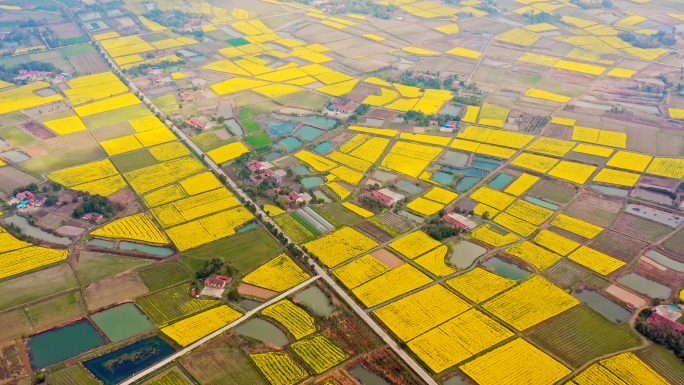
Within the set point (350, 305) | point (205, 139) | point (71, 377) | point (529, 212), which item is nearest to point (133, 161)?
point (205, 139)

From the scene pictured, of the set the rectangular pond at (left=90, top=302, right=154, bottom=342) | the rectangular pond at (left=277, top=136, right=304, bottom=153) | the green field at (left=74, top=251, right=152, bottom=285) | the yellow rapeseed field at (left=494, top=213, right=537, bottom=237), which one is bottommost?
the rectangular pond at (left=90, top=302, right=154, bottom=342)

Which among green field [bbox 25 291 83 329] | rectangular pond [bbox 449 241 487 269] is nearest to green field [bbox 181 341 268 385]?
green field [bbox 25 291 83 329]

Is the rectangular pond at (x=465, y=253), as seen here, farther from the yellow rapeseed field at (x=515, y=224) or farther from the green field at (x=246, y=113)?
the green field at (x=246, y=113)

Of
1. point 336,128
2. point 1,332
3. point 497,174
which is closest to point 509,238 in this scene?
point 497,174

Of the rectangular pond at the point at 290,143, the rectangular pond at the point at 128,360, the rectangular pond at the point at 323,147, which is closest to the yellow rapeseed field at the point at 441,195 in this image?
the rectangular pond at the point at 323,147

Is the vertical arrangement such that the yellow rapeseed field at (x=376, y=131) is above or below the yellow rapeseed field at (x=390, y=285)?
above

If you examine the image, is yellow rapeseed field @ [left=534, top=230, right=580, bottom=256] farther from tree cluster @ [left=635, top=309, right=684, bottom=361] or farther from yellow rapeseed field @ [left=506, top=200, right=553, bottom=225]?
tree cluster @ [left=635, top=309, right=684, bottom=361]
